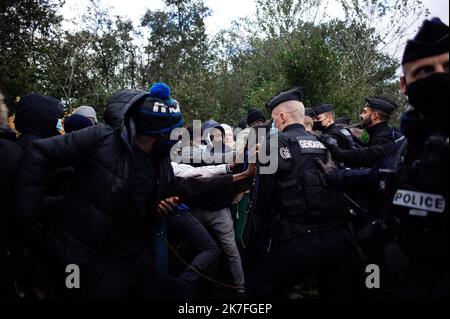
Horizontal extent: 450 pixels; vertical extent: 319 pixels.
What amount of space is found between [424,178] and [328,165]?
1.36 m

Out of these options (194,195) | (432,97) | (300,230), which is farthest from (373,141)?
(432,97)

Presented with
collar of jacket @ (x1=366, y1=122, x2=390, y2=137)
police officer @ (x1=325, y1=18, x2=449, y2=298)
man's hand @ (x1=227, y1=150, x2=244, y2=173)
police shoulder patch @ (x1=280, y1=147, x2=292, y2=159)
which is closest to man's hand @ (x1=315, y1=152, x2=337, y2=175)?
police shoulder patch @ (x1=280, y1=147, x2=292, y2=159)

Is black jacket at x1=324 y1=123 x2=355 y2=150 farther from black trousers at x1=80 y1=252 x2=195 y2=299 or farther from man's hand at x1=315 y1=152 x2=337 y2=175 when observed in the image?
black trousers at x1=80 y1=252 x2=195 y2=299

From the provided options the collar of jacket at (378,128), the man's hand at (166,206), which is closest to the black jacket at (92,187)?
the man's hand at (166,206)

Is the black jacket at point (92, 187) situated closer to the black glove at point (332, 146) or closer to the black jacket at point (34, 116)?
the black jacket at point (34, 116)

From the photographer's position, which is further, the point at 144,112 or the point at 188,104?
the point at 188,104

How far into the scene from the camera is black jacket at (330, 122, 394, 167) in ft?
11.0

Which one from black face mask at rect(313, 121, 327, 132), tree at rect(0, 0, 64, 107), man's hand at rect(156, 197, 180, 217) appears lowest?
man's hand at rect(156, 197, 180, 217)

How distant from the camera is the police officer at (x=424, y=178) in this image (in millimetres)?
1726

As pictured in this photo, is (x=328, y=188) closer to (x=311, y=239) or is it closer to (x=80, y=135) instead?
(x=311, y=239)

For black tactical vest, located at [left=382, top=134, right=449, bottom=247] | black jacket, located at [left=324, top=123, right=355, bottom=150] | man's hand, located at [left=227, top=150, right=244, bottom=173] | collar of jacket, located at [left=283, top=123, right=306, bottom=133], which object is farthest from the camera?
black jacket, located at [left=324, top=123, right=355, bottom=150]
